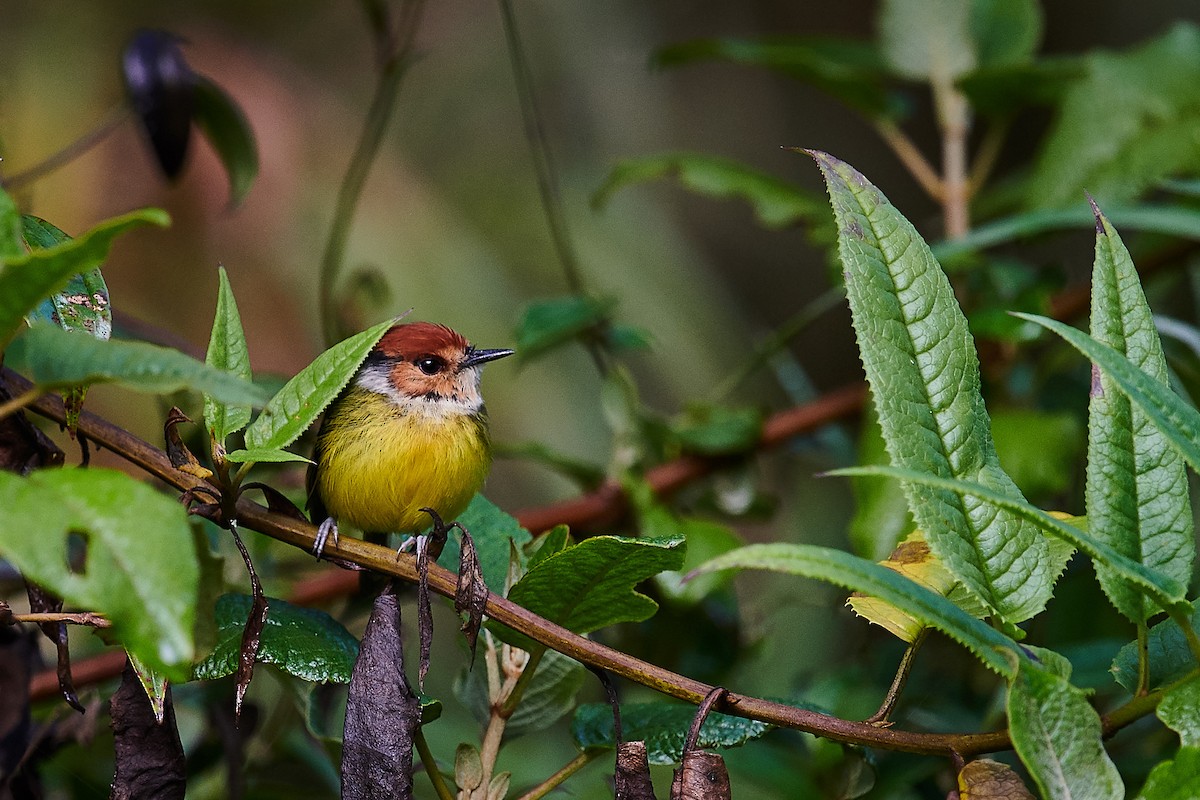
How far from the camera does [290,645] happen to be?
1.15m

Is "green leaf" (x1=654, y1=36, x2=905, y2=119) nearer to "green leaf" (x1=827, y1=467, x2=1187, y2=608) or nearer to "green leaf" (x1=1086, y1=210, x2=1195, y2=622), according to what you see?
"green leaf" (x1=1086, y1=210, x2=1195, y2=622)

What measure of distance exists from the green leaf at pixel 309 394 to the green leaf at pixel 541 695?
41 cm

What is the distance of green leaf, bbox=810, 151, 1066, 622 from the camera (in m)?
1.00

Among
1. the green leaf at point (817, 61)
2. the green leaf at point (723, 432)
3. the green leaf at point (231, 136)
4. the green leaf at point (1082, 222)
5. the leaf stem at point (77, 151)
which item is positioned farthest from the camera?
the green leaf at point (817, 61)

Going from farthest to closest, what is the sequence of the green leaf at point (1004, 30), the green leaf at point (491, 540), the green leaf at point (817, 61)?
the green leaf at point (1004, 30) → the green leaf at point (817, 61) → the green leaf at point (491, 540)

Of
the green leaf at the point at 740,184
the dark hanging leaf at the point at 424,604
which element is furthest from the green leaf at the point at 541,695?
the green leaf at the point at 740,184

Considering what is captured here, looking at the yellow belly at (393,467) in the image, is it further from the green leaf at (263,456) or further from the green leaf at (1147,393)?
the green leaf at (1147,393)

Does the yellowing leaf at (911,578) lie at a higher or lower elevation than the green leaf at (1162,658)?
higher

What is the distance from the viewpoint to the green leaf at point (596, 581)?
40.7 inches

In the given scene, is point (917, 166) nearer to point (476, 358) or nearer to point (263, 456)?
point (476, 358)

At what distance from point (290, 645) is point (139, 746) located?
165mm

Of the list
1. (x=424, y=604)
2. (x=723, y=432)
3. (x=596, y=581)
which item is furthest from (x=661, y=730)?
(x=723, y=432)

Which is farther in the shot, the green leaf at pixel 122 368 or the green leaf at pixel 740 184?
the green leaf at pixel 740 184

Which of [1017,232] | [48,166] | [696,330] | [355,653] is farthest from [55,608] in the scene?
[696,330]
